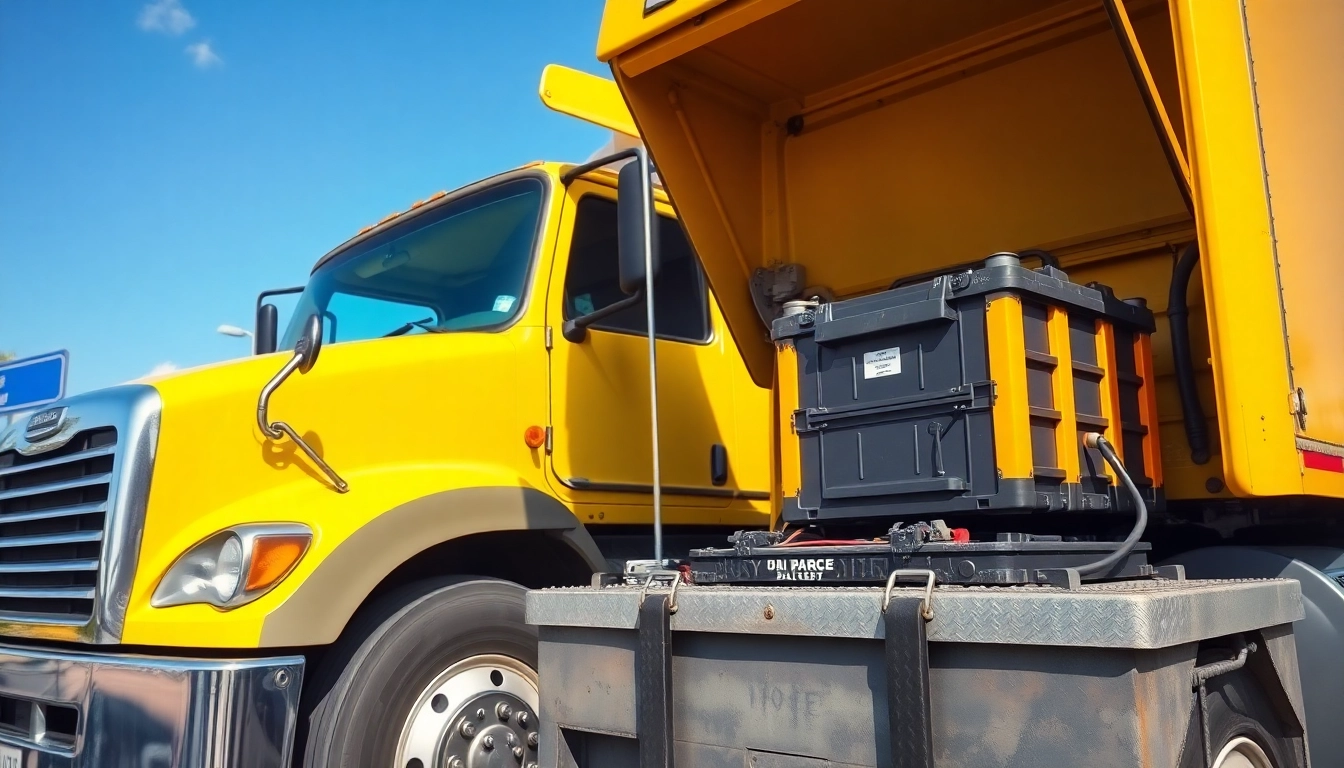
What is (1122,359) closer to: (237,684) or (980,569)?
(980,569)

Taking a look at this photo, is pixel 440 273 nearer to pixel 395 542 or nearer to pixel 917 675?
pixel 395 542

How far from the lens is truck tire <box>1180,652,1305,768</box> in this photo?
86.8 inches

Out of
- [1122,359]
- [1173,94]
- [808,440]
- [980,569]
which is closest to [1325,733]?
[1122,359]

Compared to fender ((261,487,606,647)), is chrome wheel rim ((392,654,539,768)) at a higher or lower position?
lower

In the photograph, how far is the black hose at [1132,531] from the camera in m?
2.39

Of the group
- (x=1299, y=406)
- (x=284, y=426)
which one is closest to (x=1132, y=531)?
(x=1299, y=406)

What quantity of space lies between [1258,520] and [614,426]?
2.25 m

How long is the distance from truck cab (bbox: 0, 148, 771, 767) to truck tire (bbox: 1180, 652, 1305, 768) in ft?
6.48

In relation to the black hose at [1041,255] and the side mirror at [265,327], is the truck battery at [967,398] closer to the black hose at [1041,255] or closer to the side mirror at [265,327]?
the black hose at [1041,255]

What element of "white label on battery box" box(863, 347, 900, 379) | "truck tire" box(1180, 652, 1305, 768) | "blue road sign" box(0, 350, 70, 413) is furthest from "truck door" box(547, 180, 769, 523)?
"blue road sign" box(0, 350, 70, 413)

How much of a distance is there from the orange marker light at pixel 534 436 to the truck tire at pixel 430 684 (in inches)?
21.9

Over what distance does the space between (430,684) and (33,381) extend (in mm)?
8214

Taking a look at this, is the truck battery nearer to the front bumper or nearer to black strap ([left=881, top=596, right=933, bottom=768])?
black strap ([left=881, top=596, right=933, bottom=768])

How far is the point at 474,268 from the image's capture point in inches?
164
